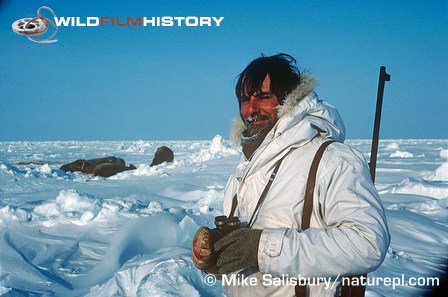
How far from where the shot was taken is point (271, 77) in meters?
1.44

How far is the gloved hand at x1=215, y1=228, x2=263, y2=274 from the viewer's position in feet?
3.55

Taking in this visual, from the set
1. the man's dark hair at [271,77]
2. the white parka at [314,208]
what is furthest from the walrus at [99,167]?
the white parka at [314,208]

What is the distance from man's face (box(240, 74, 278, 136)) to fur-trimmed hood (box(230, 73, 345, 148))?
75mm

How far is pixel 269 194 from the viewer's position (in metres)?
1.20

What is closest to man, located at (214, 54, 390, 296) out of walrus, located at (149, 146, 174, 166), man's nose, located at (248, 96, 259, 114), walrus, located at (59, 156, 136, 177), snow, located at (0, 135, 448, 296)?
man's nose, located at (248, 96, 259, 114)

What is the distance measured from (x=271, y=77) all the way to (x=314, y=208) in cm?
57

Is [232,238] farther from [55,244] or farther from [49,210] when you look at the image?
[49,210]

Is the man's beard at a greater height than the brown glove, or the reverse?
the man's beard

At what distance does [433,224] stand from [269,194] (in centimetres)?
442

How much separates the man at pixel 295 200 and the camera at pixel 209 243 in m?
0.03

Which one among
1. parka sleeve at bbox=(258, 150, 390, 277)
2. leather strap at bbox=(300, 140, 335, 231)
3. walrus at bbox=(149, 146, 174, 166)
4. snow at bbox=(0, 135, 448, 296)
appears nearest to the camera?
parka sleeve at bbox=(258, 150, 390, 277)

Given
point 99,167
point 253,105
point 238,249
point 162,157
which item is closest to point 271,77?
point 253,105

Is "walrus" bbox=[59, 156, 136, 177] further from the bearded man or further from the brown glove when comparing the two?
the brown glove

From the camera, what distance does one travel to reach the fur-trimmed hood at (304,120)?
3.87 ft
